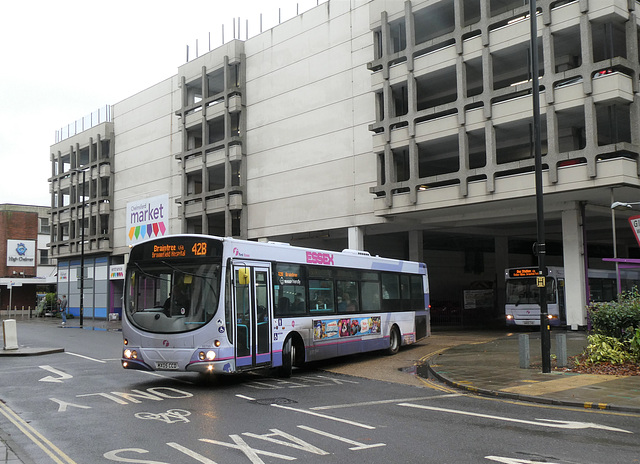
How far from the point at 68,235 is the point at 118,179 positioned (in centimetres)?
1054

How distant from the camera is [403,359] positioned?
18.2 m

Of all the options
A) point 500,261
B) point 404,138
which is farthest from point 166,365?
point 500,261

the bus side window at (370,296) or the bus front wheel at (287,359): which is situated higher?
the bus side window at (370,296)

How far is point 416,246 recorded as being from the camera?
116 feet

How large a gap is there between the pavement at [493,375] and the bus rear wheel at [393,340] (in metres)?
0.33

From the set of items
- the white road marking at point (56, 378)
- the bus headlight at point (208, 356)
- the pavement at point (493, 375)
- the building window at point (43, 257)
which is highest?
the building window at point (43, 257)

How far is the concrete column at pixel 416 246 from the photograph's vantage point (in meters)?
35.0

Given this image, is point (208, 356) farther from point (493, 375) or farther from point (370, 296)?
point (370, 296)

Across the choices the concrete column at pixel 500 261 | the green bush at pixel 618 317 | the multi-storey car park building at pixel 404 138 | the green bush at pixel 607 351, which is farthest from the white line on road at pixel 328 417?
the concrete column at pixel 500 261

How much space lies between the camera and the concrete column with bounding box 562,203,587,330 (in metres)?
26.1

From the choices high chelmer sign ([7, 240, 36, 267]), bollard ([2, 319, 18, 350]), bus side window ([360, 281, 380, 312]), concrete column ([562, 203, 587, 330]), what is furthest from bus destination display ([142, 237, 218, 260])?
high chelmer sign ([7, 240, 36, 267])

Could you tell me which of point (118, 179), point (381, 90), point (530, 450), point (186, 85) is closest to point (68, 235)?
point (118, 179)

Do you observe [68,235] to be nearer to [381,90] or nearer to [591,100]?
[381,90]

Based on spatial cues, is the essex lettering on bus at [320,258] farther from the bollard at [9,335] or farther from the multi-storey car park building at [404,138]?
the multi-storey car park building at [404,138]
